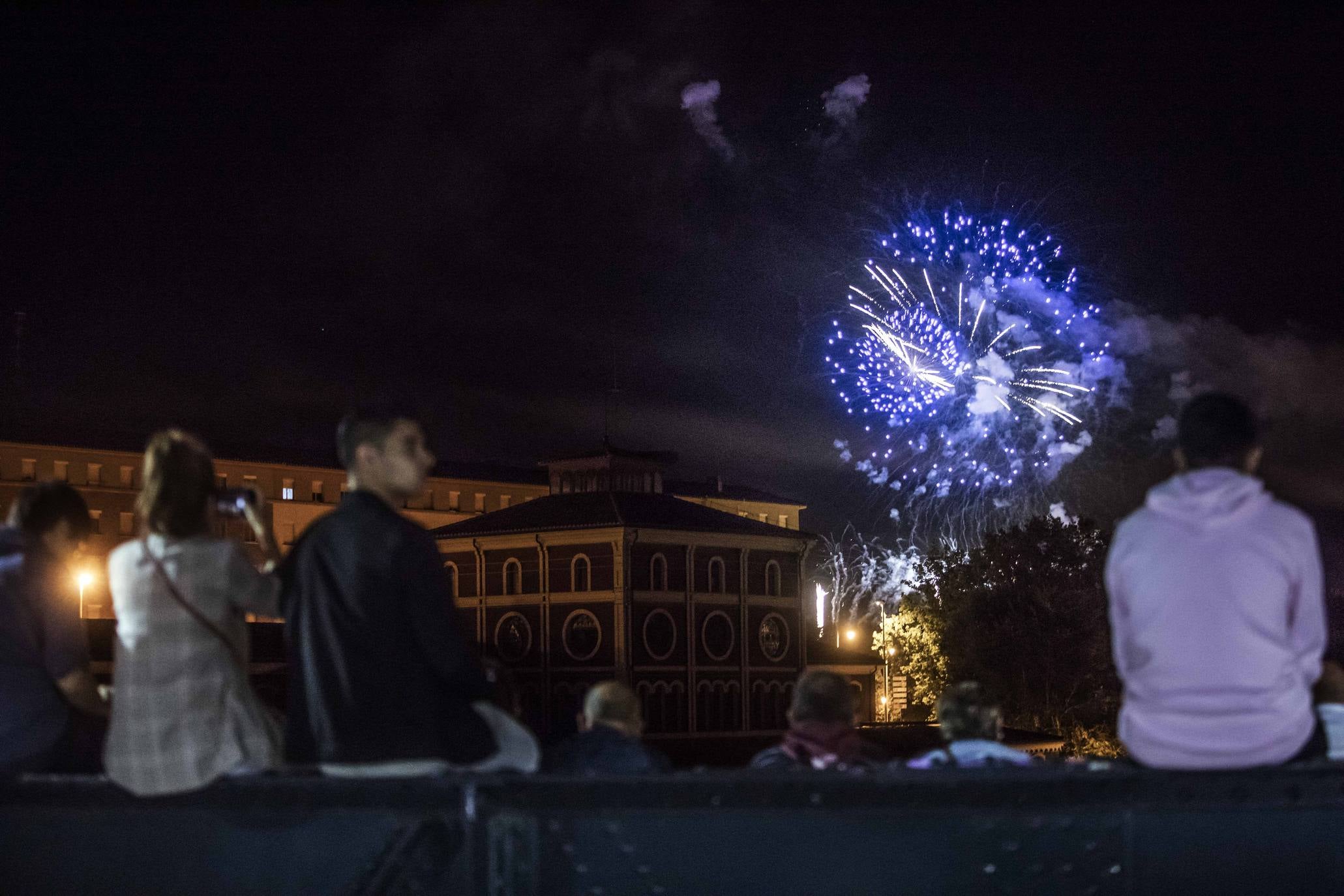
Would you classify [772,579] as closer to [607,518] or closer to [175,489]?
[607,518]

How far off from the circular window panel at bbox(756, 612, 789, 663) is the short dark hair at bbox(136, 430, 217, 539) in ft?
202

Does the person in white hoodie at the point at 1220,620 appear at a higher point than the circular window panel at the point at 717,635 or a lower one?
higher

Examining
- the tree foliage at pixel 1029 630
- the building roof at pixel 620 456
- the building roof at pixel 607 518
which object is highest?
the building roof at pixel 620 456

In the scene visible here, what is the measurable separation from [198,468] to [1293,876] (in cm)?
374

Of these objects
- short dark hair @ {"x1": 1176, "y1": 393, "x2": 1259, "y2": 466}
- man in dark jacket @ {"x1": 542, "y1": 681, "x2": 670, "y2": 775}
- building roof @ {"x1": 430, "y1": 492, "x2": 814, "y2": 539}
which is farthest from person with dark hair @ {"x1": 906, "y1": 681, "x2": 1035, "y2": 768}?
building roof @ {"x1": 430, "y1": 492, "x2": 814, "y2": 539}

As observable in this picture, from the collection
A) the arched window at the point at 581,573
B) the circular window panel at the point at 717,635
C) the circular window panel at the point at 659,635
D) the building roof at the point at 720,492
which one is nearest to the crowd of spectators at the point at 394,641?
the circular window panel at the point at 659,635

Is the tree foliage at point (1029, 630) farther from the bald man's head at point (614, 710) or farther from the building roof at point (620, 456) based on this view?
the bald man's head at point (614, 710)

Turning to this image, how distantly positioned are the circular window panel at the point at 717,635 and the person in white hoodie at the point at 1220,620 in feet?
198

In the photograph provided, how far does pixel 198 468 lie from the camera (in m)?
5.92

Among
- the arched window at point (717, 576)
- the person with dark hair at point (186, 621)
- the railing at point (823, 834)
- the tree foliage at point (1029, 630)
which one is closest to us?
the railing at point (823, 834)

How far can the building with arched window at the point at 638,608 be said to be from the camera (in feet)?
210

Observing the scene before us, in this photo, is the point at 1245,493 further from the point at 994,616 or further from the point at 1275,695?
the point at 994,616

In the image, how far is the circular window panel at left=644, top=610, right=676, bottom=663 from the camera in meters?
63.8

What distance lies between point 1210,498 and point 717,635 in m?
60.9
